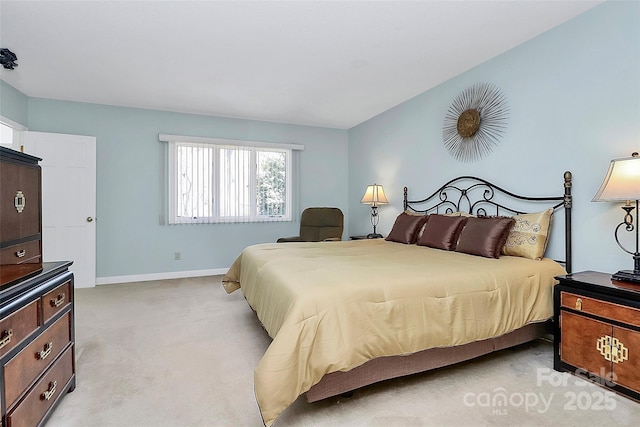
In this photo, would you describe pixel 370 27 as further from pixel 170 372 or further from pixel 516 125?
pixel 170 372

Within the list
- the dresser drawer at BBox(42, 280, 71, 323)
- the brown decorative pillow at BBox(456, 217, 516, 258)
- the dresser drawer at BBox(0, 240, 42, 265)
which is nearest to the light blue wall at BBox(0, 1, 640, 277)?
the brown decorative pillow at BBox(456, 217, 516, 258)

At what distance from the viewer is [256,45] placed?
2750mm

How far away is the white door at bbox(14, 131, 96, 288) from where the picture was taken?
12.9 ft

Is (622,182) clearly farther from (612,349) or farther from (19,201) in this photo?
(19,201)

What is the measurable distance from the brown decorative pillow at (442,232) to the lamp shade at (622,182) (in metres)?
1.11

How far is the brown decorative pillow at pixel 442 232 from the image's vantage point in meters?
2.95

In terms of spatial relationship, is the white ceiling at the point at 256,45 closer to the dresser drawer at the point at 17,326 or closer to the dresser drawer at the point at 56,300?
the dresser drawer at the point at 56,300

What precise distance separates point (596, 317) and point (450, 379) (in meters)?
0.92

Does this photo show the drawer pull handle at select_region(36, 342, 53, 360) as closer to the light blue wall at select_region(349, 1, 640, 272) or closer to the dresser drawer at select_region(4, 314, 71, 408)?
the dresser drawer at select_region(4, 314, 71, 408)

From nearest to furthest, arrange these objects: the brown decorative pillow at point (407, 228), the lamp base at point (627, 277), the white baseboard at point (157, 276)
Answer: the lamp base at point (627, 277)
the brown decorative pillow at point (407, 228)
the white baseboard at point (157, 276)

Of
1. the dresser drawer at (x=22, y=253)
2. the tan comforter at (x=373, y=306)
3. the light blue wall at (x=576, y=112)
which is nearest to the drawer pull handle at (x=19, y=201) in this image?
the dresser drawer at (x=22, y=253)

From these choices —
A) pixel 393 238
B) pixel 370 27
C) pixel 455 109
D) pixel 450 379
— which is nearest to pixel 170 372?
pixel 450 379

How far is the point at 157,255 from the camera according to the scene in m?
4.67

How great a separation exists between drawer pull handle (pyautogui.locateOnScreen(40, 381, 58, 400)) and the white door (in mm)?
2936
